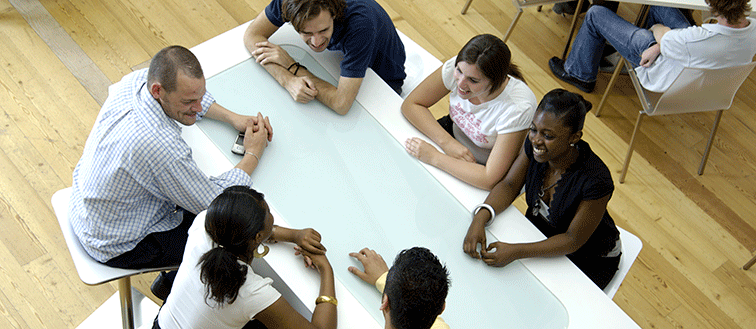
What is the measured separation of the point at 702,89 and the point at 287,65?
183 cm

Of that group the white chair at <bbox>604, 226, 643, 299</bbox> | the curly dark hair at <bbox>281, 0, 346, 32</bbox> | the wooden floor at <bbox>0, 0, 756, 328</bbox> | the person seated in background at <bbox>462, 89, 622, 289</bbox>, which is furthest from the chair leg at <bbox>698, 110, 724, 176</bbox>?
the curly dark hair at <bbox>281, 0, 346, 32</bbox>

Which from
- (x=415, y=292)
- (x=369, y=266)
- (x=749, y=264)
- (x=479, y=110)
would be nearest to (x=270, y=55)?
(x=479, y=110)

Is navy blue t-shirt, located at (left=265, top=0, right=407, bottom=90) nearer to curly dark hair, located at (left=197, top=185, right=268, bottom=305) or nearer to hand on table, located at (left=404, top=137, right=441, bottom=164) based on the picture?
hand on table, located at (left=404, top=137, right=441, bottom=164)

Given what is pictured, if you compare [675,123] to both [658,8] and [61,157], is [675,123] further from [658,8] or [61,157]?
[61,157]

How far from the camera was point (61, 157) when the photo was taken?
8.82ft

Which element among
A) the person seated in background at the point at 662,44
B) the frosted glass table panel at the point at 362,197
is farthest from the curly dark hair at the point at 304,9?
the person seated in background at the point at 662,44

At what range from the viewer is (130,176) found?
1.67 meters

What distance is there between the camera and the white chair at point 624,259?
6.41 feet

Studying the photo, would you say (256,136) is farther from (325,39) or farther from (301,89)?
(325,39)

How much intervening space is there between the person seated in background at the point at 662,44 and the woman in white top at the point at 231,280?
1.89 metres

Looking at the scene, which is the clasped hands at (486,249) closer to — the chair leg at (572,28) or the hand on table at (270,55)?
the hand on table at (270,55)

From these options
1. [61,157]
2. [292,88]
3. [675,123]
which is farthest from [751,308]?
[61,157]

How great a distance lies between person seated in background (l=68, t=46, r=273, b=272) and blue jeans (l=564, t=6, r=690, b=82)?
75.1 inches

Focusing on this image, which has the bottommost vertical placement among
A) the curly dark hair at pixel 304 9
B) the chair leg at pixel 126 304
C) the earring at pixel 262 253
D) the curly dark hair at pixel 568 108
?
the chair leg at pixel 126 304
